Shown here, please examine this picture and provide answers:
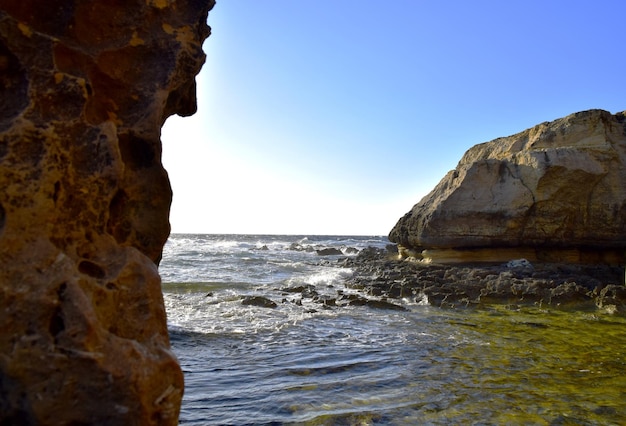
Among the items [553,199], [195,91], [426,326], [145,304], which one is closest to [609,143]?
[553,199]

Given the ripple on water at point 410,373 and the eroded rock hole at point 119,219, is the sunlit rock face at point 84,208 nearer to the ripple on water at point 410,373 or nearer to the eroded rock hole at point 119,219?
the eroded rock hole at point 119,219

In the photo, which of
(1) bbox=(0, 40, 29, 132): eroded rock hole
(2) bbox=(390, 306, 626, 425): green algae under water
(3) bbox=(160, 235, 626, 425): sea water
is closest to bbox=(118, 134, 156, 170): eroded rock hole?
(1) bbox=(0, 40, 29, 132): eroded rock hole

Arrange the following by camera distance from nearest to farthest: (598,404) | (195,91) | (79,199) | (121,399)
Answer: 1. (121,399)
2. (79,199)
3. (195,91)
4. (598,404)

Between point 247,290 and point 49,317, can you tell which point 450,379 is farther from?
point 247,290

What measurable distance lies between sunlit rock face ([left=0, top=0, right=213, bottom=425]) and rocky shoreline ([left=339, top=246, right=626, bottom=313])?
9953 millimetres

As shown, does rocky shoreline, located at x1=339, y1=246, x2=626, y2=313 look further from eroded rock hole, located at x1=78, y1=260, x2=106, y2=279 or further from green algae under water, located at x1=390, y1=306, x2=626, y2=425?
eroded rock hole, located at x1=78, y1=260, x2=106, y2=279

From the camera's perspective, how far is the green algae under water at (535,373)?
4633mm

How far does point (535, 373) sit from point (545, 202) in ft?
36.9

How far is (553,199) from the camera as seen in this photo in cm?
1590

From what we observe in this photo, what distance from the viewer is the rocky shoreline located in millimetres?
11455

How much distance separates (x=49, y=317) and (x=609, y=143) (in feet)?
57.7

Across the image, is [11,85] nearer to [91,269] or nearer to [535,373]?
[91,269]

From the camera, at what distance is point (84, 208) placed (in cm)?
275

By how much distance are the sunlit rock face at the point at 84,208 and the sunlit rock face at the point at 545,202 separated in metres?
14.8
